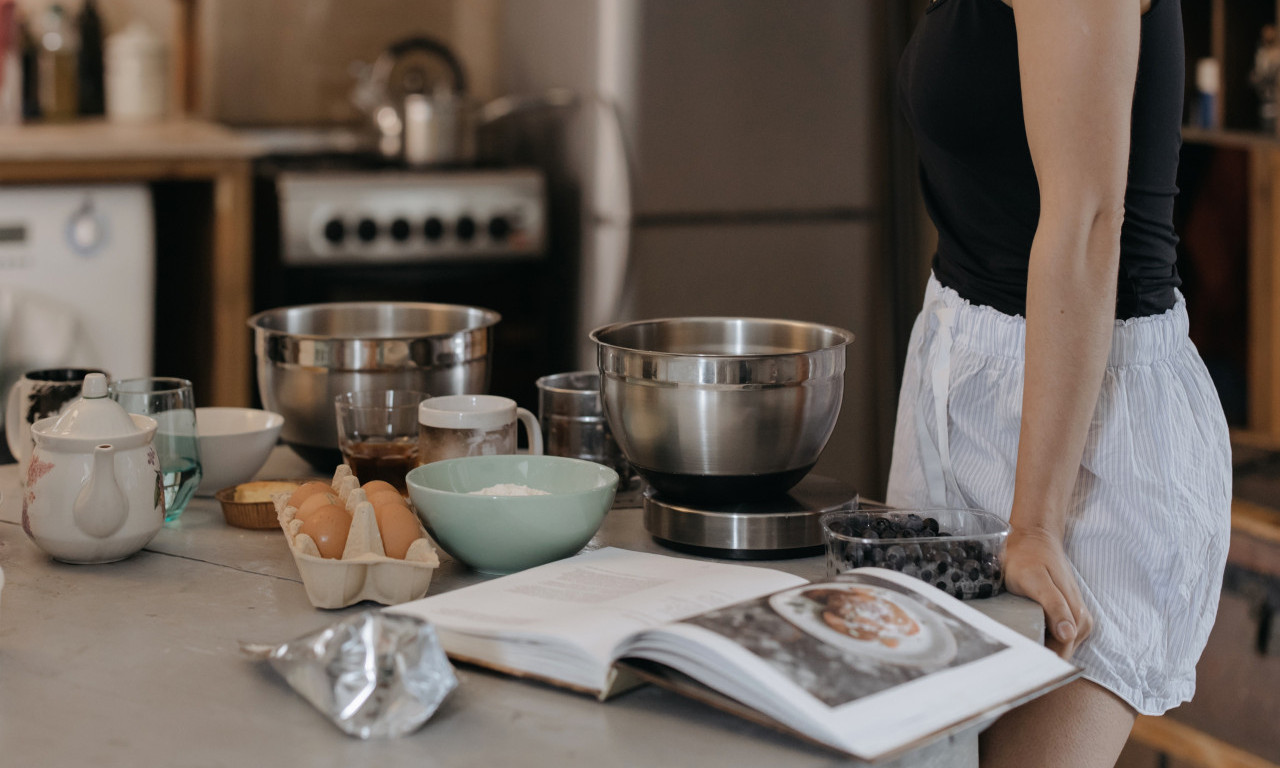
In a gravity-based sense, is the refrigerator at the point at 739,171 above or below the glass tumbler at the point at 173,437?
above

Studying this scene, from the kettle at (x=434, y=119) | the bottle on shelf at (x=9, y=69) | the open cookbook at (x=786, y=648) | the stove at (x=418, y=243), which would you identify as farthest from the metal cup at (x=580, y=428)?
the bottle on shelf at (x=9, y=69)

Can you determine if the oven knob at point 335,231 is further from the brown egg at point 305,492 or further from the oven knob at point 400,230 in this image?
the brown egg at point 305,492

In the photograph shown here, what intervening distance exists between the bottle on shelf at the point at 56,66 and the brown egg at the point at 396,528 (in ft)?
8.13

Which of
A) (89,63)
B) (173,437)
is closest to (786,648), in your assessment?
(173,437)

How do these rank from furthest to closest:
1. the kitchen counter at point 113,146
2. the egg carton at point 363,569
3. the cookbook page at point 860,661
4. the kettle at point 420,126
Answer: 1. the kettle at point 420,126
2. the kitchen counter at point 113,146
3. the egg carton at point 363,569
4. the cookbook page at point 860,661

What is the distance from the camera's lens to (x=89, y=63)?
323 cm

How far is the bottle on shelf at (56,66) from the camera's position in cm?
312

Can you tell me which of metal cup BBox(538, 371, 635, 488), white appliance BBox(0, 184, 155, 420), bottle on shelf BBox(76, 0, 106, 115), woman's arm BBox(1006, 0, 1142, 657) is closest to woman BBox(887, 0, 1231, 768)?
woman's arm BBox(1006, 0, 1142, 657)

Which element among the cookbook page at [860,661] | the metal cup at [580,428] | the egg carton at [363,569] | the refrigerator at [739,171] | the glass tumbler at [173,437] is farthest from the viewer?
the refrigerator at [739,171]

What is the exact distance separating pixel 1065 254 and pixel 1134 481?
240mm

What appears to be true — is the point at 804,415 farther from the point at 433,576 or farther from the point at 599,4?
the point at 599,4

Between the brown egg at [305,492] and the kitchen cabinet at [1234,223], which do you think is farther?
the kitchen cabinet at [1234,223]

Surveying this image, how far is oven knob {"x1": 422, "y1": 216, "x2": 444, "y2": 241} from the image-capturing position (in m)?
2.81

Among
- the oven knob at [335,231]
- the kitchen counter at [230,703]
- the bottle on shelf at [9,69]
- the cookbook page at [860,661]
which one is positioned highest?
the bottle on shelf at [9,69]
